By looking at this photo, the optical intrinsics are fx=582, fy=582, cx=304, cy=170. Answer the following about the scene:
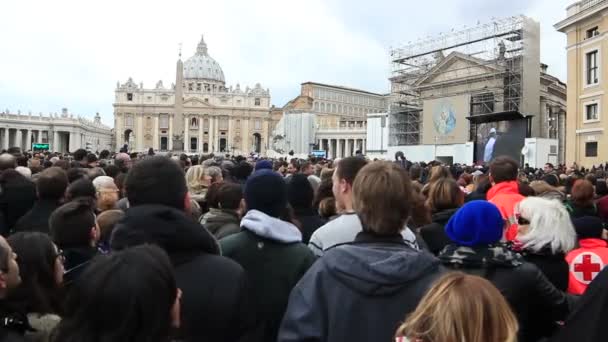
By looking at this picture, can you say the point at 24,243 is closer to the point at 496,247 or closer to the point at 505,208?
the point at 496,247

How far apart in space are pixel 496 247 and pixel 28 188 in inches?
227

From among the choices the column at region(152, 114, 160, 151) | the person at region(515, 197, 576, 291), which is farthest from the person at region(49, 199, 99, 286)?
the column at region(152, 114, 160, 151)

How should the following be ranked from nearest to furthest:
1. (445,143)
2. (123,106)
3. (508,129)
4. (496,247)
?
(496,247) → (508,129) → (445,143) → (123,106)

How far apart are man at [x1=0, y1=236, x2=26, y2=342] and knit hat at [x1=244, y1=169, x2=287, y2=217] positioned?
160cm

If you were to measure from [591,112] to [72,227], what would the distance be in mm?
31528

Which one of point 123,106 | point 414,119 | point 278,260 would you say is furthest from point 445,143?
point 123,106

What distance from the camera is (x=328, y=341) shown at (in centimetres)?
271

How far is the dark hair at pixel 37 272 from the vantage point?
2.70m

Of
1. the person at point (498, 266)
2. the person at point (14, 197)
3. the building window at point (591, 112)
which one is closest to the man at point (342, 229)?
the person at point (498, 266)

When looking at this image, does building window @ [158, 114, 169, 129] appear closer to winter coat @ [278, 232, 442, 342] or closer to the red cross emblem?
the red cross emblem

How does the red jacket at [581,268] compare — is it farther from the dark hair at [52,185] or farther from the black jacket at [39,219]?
the dark hair at [52,185]

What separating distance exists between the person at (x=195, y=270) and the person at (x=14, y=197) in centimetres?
462

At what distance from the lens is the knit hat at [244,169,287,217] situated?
3764 mm

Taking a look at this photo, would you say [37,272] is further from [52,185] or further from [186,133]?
[186,133]
